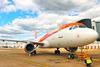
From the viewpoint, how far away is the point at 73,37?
72.5 feet

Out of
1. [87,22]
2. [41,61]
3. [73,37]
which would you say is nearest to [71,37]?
[73,37]

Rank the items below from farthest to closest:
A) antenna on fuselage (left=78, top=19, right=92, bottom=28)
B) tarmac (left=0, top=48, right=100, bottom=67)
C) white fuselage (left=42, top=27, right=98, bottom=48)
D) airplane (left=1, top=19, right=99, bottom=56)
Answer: antenna on fuselage (left=78, top=19, right=92, bottom=28) → airplane (left=1, top=19, right=99, bottom=56) → white fuselage (left=42, top=27, right=98, bottom=48) → tarmac (left=0, top=48, right=100, bottom=67)

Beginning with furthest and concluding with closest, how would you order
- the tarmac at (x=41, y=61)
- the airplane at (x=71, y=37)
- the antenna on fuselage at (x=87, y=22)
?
the antenna on fuselage at (x=87, y=22) < the airplane at (x=71, y=37) < the tarmac at (x=41, y=61)

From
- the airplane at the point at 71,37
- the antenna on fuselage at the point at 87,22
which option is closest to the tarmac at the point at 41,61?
the airplane at the point at 71,37

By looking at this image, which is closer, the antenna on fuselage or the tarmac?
the tarmac

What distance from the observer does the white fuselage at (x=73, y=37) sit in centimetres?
2031

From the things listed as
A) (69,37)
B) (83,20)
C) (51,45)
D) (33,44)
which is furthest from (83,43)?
(33,44)

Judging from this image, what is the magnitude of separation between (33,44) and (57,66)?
1268cm

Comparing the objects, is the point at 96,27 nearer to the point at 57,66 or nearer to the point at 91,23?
the point at 91,23

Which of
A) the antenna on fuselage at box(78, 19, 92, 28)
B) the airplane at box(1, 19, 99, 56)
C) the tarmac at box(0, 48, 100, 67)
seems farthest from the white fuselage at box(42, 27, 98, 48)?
the antenna on fuselage at box(78, 19, 92, 28)

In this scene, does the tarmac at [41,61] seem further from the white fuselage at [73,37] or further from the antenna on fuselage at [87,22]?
the antenna on fuselage at [87,22]

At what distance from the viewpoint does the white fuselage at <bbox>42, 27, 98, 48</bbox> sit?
20.3m

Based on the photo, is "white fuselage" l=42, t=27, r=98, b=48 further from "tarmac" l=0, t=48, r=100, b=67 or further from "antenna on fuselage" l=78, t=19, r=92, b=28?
"antenna on fuselage" l=78, t=19, r=92, b=28

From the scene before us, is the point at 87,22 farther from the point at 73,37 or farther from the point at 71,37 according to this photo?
the point at 73,37
